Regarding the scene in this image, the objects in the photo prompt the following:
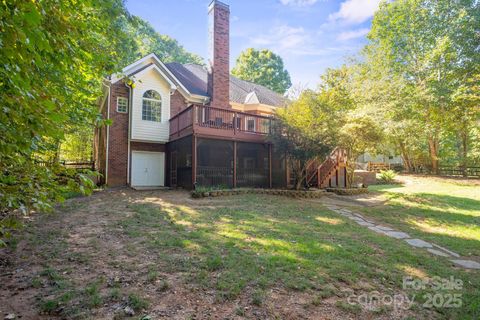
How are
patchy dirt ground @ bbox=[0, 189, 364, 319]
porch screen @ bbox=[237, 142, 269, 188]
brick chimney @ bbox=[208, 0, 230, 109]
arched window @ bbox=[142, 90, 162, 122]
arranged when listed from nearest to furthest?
patchy dirt ground @ bbox=[0, 189, 364, 319], porch screen @ bbox=[237, 142, 269, 188], arched window @ bbox=[142, 90, 162, 122], brick chimney @ bbox=[208, 0, 230, 109]

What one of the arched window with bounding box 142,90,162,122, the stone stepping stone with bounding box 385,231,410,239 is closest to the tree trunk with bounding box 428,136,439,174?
the stone stepping stone with bounding box 385,231,410,239

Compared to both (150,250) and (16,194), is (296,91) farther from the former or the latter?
(16,194)

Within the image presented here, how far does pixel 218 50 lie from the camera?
44.2 feet


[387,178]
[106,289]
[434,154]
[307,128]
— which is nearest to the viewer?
[106,289]

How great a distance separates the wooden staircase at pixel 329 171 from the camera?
42.3 ft

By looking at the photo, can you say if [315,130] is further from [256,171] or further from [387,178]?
[387,178]

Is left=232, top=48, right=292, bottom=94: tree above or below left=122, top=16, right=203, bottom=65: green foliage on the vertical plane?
below

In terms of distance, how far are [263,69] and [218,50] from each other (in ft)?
71.7

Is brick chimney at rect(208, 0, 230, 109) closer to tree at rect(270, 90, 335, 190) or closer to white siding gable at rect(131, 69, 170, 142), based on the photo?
white siding gable at rect(131, 69, 170, 142)

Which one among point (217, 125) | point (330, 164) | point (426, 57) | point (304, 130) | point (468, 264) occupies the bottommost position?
point (468, 264)

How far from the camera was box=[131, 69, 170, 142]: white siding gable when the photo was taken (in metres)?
12.5

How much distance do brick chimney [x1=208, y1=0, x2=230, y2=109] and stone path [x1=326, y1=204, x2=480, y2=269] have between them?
860 cm

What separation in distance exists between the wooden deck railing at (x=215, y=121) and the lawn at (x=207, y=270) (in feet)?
16.6

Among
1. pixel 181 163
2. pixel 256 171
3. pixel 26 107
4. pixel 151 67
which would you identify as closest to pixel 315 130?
pixel 256 171
